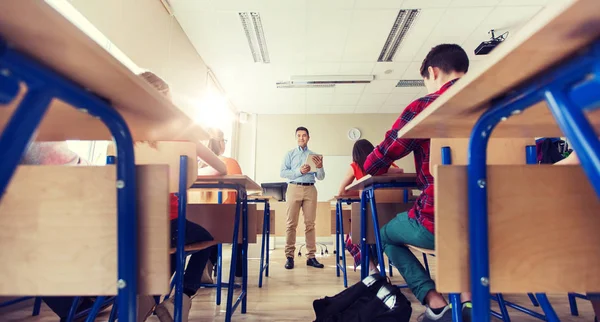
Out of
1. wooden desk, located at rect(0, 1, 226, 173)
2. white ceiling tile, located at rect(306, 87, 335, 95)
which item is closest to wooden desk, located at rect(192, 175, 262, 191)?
wooden desk, located at rect(0, 1, 226, 173)

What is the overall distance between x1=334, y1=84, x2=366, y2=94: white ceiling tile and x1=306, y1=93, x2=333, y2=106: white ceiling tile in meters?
0.29

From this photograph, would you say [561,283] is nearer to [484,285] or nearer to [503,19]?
[484,285]

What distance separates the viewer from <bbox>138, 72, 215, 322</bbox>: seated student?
1393mm

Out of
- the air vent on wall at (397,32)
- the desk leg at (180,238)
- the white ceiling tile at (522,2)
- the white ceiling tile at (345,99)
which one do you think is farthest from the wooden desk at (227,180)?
the white ceiling tile at (345,99)

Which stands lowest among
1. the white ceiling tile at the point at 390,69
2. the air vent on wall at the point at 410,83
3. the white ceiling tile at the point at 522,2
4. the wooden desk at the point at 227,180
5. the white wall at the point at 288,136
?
the wooden desk at the point at 227,180

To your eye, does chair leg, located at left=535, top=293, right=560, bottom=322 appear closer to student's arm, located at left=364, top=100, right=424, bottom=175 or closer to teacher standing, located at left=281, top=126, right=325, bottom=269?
student's arm, located at left=364, top=100, right=424, bottom=175

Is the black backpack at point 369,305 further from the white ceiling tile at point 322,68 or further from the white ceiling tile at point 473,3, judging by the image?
the white ceiling tile at point 322,68

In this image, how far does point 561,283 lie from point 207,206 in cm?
175

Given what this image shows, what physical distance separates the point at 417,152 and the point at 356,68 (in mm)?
4003

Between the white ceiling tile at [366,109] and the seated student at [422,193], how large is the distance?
18.5 ft

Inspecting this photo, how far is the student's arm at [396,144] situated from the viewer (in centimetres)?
135

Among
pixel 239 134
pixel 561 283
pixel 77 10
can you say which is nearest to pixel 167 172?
pixel 561 283

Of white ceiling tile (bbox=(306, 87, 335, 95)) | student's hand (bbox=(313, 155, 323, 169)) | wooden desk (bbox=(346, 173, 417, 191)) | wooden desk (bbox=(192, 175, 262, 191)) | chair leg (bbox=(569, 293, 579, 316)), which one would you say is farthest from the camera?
white ceiling tile (bbox=(306, 87, 335, 95))

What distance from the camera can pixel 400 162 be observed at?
24.4 ft
